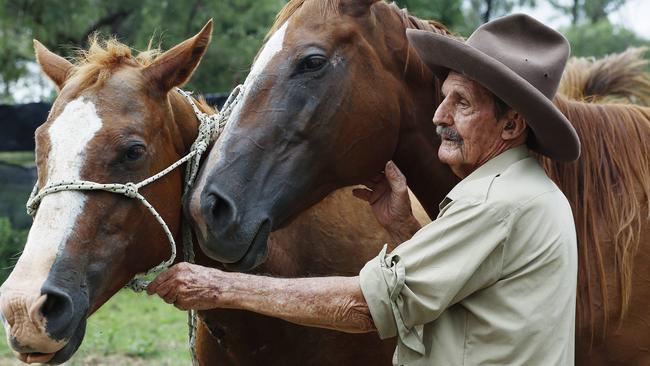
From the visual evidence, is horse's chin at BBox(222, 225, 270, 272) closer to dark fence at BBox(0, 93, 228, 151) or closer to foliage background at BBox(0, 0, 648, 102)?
dark fence at BBox(0, 93, 228, 151)

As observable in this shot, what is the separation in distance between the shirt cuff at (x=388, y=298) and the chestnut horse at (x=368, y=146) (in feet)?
2.15

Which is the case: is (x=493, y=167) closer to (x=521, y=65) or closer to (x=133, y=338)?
(x=521, y=65)

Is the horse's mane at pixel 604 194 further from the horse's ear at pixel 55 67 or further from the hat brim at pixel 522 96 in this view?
the horse's ear at pixel 55 67

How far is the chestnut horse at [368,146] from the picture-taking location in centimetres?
318

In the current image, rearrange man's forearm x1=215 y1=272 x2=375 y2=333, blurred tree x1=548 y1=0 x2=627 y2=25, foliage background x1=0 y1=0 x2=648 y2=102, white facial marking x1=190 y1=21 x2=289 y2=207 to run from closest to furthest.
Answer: man's forearm x1=215 y1=272 x2=375 y2=333 → white facial marking x1=190 y1=21 x2=289 y2=207 → foliage background x1=0 y1=0 x2=648 y2=102 → blurred tree x1=548 y1=0 x2=627 y2=25

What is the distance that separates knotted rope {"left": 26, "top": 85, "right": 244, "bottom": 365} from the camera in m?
2.97

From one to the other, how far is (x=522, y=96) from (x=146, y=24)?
11.5 m

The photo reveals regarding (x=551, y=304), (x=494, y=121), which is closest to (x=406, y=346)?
(x=551, y=304)

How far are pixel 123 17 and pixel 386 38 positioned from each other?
38.6 ft

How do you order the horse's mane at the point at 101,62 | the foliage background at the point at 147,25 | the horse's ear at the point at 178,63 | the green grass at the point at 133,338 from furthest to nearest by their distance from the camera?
→ the foliage background at the point at 147,25 < the green grass at the point at 133,338 < the horse's ear at the point at 178,63 < the horse's mane at the point at 101,62

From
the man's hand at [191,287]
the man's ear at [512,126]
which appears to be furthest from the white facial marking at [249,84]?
the man's ear at [512,126]

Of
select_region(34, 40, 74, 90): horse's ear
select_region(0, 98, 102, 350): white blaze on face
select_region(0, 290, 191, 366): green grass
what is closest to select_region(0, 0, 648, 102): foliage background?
select_region(0, 290, 191, 366): green grass

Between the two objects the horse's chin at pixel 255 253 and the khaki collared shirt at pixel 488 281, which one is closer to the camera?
the khaki collared shirt at pixel 488 281

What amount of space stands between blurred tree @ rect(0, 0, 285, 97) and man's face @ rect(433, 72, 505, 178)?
411 inches
